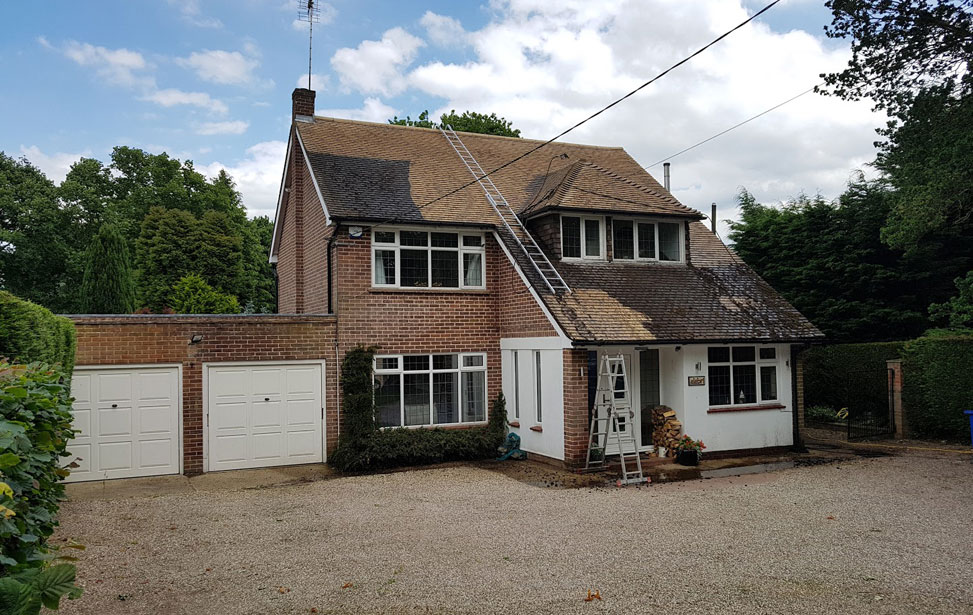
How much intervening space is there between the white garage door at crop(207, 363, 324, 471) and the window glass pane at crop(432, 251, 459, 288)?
3.12 meters

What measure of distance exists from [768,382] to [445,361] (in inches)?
275

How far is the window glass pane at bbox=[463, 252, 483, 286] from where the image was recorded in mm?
15477

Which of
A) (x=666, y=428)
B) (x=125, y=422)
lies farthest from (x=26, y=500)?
(x=666, y=428)

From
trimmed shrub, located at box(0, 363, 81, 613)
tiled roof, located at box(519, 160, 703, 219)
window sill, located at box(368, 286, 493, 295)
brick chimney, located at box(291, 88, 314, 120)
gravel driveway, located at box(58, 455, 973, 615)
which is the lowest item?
gravel driveway, located at box(58, 455, 973, 615)

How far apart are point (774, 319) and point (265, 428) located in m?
10.9

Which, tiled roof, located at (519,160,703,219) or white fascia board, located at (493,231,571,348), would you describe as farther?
tiled roof, located at (519,160,703,219)

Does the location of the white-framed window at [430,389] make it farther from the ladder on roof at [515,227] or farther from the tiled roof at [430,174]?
the tiled roof at [430,174]

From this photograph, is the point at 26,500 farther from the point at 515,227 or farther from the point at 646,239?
the point at 646,239

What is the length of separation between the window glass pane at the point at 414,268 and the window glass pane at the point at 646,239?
16.4 ft

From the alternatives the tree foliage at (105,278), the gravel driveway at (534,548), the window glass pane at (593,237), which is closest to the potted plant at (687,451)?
the gravel driveway at (534,548)

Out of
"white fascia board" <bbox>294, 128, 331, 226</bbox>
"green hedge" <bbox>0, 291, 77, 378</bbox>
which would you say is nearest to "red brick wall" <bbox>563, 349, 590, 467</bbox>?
"white fascia board" <bbox>294, 128, 331, 226</bbox>

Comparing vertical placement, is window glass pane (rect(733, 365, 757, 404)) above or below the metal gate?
above

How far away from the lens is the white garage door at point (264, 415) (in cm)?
1332

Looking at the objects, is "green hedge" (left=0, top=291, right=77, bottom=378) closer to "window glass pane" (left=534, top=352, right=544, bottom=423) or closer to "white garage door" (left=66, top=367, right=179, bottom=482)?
"white garage door" (left=66, top=367, right=179, bottom=482)
